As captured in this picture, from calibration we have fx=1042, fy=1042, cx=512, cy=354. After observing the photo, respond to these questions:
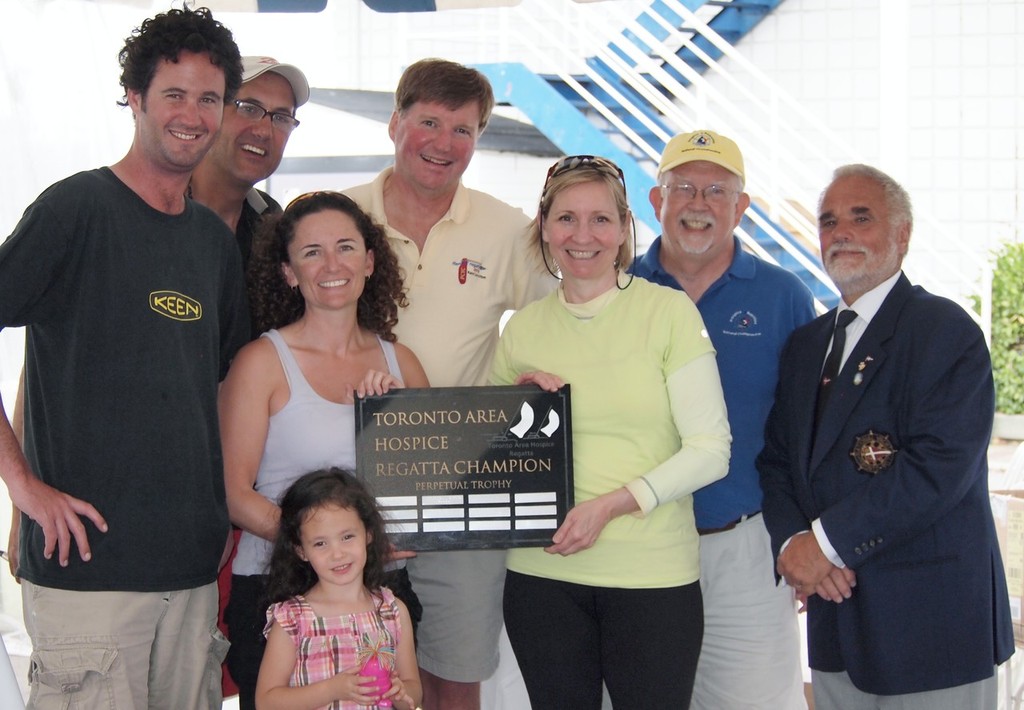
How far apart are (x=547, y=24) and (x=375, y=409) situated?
9.10m

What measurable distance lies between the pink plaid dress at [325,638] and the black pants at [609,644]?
0.40 meters

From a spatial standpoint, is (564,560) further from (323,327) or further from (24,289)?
(24,289)

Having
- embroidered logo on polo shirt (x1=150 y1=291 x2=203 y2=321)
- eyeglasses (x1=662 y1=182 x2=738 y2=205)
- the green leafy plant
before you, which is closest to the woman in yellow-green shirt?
eyeglasses (x1=662 y1=182 x2=738 y2=205)

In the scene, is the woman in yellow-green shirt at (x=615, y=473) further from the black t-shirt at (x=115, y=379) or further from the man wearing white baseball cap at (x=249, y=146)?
the man wearing white baseball cap at (x=249, y=146)

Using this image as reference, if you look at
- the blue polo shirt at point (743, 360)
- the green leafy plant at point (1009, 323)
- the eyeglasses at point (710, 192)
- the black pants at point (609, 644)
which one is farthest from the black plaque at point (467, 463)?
the green leafy plant at point (1009, 323)

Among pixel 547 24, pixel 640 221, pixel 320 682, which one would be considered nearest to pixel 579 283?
pixel 320 682

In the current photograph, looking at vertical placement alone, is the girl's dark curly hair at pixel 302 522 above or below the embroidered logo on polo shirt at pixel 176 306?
below

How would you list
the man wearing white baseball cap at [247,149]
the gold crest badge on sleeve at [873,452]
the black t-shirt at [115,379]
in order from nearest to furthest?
the black t-shirt at [115,379] → the gold crest badge on sleeve at [873,452] → the man wearing white baseball cap at [247,149]

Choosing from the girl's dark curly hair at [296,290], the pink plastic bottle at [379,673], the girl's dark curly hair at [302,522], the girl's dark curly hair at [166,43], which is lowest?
the pink plastic bottle at [379,673]

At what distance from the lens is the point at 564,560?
2.79 metres

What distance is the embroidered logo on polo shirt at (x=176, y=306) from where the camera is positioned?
2580 mm

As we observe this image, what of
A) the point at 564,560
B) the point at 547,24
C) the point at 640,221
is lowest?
the point at 564,560

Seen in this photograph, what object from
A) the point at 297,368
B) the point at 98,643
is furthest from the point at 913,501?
the point at 98,643

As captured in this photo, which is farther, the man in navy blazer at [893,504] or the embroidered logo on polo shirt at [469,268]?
the embroidered logo on polo shirt at [469,268]
